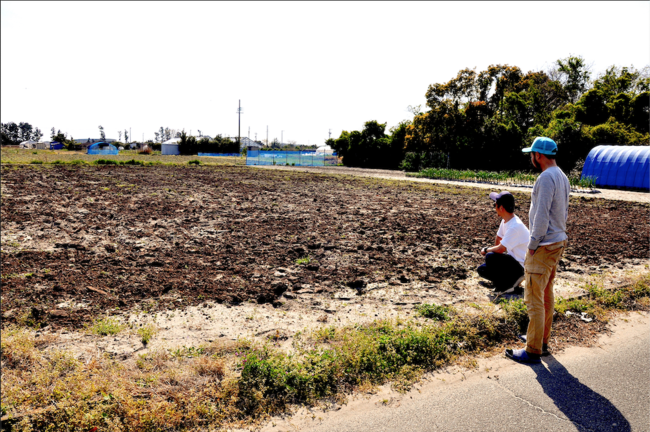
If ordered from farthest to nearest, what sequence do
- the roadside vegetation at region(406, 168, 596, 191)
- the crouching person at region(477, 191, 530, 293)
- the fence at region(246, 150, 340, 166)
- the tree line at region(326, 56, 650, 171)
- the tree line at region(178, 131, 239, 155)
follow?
1. the tree line at region(178, 131, 239, 155)
2. the fence at region(246, 150, 340, 166)
3. the tree line at region(326, 56, 650, 171)
4. the roadside vegetation at region(406, 168, 596, 191)
5. the crouching person at region(477, 191, 530, 293)

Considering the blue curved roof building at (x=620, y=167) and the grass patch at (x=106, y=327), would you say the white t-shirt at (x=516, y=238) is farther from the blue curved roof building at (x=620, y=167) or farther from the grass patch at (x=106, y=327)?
the blue curved roof building at (x=620, y=167)

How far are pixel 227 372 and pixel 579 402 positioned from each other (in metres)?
2.91

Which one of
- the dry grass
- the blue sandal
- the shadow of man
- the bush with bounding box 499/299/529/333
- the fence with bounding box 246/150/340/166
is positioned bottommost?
the shadow of man

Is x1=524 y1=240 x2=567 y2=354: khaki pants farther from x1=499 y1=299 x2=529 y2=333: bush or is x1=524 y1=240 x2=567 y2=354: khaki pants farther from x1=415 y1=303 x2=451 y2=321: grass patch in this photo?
x1=415 y1=303 x2=451 y2=321: grass patch

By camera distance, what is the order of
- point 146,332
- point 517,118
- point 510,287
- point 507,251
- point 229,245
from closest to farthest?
point 146,332 → point 507,251 → point 510,287 → point 229,245 → point 517,118

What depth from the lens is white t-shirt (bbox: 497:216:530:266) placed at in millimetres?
5426

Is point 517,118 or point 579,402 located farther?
point 517,118

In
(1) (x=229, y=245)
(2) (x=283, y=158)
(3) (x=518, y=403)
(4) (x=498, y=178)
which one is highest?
(2) (x=283, y=158)

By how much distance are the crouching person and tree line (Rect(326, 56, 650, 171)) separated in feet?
87.0

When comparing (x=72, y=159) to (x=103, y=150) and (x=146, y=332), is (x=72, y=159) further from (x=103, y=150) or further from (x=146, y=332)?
(x=146, y=332)

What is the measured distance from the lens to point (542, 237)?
3834 mm

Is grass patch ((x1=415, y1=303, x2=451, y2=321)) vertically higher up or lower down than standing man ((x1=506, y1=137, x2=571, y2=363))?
lower down

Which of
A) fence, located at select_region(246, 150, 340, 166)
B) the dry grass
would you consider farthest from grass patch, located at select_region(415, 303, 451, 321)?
fence, located at select_region(246, 150, 340, 166)

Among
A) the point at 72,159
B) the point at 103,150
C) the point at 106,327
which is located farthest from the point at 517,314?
the point at 103,150
